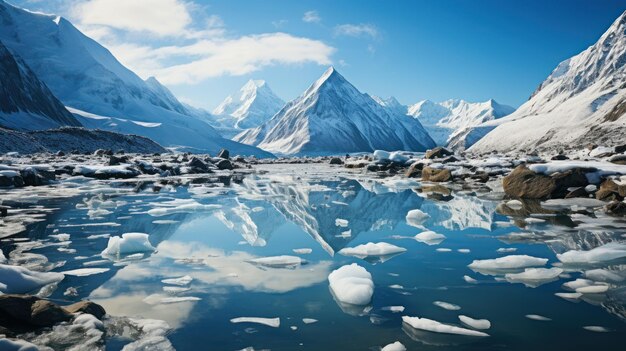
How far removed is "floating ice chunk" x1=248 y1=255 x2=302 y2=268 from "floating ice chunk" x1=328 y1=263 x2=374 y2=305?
111cm

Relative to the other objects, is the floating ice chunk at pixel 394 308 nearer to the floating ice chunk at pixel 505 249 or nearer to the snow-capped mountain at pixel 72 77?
the floating ice chunk at pixel 505 249

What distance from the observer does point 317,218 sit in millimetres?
12828

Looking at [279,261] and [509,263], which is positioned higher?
[509,263]

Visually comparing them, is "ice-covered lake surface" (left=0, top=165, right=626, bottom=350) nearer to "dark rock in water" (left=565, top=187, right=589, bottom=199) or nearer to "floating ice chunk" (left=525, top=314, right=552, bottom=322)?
"floating ice chunk" (left=525, top=314, right=552, bottom=322)

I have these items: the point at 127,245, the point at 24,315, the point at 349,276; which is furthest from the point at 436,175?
the point at 24,315

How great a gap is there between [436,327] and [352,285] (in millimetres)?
1360

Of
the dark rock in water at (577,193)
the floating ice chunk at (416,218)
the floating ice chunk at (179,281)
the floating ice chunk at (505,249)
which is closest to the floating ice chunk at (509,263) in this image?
the floating ice chunk at (505,249)

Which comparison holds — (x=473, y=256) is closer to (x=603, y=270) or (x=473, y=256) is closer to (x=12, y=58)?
(x=603, y=270)

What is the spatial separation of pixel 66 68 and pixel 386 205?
209082 millimetres

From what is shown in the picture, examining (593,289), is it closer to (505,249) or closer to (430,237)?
(505,249)

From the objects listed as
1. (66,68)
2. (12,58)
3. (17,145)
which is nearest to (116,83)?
(66,68)

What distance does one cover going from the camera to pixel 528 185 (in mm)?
16531

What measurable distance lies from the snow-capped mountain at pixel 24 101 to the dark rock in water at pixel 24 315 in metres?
104

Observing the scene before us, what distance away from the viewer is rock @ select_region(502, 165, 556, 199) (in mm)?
16198
